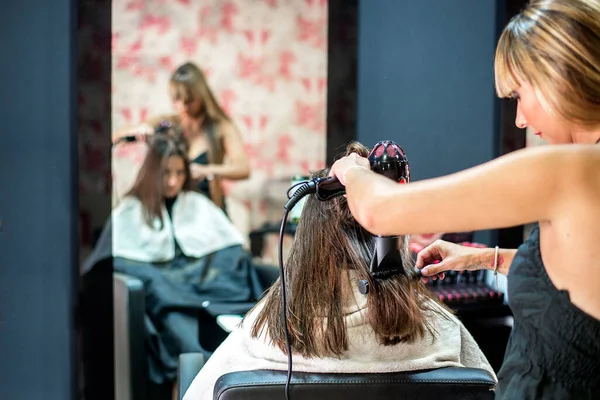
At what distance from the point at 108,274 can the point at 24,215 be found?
1.38 ft

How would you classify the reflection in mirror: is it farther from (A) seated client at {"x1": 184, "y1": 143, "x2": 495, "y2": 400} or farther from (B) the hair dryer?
(B) the hair dryer

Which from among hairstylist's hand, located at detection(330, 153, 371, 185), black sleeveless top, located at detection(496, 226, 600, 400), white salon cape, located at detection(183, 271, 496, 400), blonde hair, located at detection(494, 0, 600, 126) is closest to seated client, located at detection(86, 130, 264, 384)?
white salon cape, located at detection(183, 271, 496, 400)

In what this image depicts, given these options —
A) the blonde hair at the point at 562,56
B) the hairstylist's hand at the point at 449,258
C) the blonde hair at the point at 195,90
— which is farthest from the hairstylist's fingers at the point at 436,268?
the blonde hair at the point at 195,90

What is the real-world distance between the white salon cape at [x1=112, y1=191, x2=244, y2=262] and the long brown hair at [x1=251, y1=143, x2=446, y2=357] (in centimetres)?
190

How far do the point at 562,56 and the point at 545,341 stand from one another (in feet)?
1.31

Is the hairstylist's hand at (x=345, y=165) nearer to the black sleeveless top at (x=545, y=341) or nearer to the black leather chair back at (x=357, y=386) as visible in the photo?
the black sleeveless top at (x=545, y=341)

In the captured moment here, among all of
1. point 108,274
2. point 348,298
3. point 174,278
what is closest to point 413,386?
point 348,298

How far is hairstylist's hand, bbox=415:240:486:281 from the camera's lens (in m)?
1.37

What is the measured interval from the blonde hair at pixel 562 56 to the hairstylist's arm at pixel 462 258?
0.41 metres

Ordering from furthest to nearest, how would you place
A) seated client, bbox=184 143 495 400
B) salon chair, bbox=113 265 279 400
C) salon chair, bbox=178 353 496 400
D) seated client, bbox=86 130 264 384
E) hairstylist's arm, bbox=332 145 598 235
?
1. seated client, bbox=86 130 264 384
2. salon chair, bbox=113 265 279 400
3. seated client, bbox=184 143 495 400
4. salon chair, bbox=178 353 496 400
5. hairstylist's arm, bbox=332 145 598 235

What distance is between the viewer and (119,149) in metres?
3.34

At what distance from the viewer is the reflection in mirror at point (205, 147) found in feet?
10.9

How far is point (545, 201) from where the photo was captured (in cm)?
96

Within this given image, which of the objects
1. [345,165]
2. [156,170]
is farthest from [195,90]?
[345,165]
